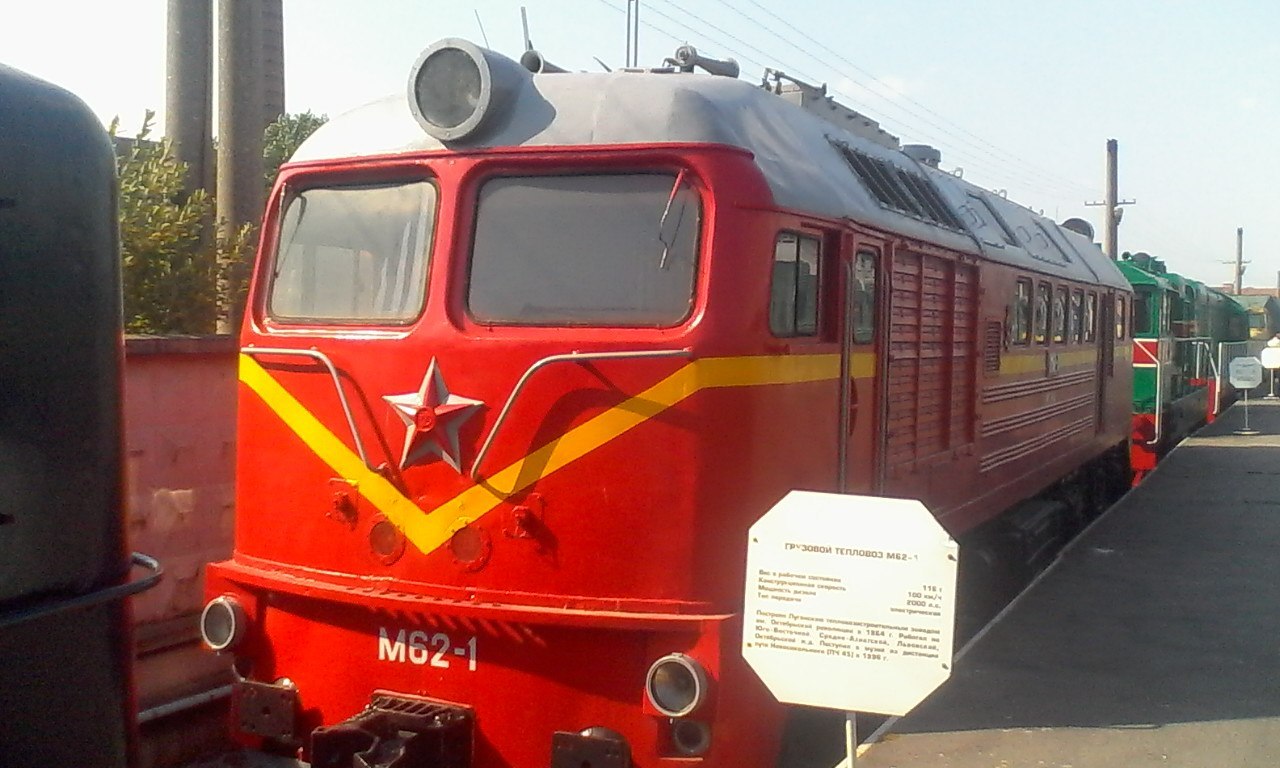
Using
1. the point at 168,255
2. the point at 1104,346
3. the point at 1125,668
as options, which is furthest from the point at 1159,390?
the point at 168,255

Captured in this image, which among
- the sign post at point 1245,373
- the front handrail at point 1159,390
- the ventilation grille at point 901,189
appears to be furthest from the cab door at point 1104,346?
the sign post at point 1245,373

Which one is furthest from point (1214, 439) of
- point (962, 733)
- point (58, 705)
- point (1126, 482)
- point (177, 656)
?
point (58, 705)

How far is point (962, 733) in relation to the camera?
5480 millimetres

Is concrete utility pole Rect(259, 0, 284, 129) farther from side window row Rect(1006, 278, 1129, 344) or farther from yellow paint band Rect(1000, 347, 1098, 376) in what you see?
yellow paint band Rect(1000, 347, 1098, 376)

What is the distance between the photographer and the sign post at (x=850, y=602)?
12.5 ft

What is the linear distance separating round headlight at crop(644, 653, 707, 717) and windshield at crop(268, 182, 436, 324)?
157 cm

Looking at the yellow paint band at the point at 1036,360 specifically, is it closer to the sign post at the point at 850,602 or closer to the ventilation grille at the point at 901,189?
the ventilation grille at the point at 901,189

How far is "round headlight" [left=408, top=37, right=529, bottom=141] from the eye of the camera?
4.67 m

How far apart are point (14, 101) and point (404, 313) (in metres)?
2.56

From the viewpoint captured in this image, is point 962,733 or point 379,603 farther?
point 962,733

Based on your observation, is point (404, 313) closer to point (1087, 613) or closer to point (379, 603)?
point (379, 603)

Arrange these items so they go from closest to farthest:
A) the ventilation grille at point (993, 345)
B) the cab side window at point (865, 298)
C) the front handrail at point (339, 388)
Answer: the front handrail at point (339, 388) → the cab side window at point (865, 298) → the ventilation grille at point (993, 345)

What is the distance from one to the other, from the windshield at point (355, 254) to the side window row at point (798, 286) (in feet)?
4.27

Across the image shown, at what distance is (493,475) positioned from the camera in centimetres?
450
